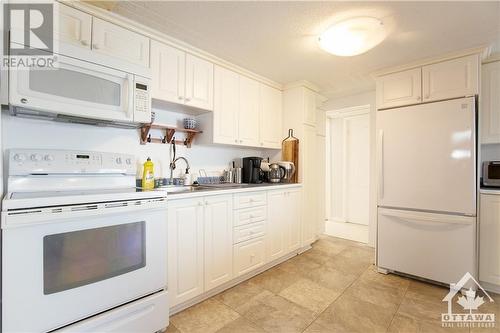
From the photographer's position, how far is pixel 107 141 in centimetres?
191

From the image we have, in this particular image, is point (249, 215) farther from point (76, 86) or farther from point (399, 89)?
point (399, 89)

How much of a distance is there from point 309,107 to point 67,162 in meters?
2.76

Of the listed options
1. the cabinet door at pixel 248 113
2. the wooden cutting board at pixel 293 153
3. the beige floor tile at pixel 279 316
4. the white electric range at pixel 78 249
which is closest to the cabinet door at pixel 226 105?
the cabinet door at pixel 248 113

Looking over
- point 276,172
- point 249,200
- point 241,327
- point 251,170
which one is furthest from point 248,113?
point 241,327

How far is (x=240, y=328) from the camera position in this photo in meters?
1.63

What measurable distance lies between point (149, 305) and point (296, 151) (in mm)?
2349

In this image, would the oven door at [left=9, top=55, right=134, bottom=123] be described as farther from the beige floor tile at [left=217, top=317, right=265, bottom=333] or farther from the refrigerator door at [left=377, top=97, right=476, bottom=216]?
the refrigerator door at [left=377, top=97, right=476, bottom=216]

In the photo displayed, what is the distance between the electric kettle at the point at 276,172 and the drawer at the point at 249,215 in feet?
1.79

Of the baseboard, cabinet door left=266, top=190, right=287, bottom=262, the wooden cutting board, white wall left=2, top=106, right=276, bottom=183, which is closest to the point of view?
white wall left=2, top=106, right=276, bottom=183

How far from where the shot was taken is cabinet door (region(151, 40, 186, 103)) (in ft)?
6.37

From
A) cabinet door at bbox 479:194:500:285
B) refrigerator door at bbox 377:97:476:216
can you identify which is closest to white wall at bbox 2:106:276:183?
refrigerator door at bbox 377:97:476:216

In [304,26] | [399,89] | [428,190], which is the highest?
[304,26]

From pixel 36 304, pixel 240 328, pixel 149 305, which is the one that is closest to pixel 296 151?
pixel 240 328

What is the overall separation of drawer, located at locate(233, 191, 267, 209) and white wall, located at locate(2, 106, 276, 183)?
2.13ft
